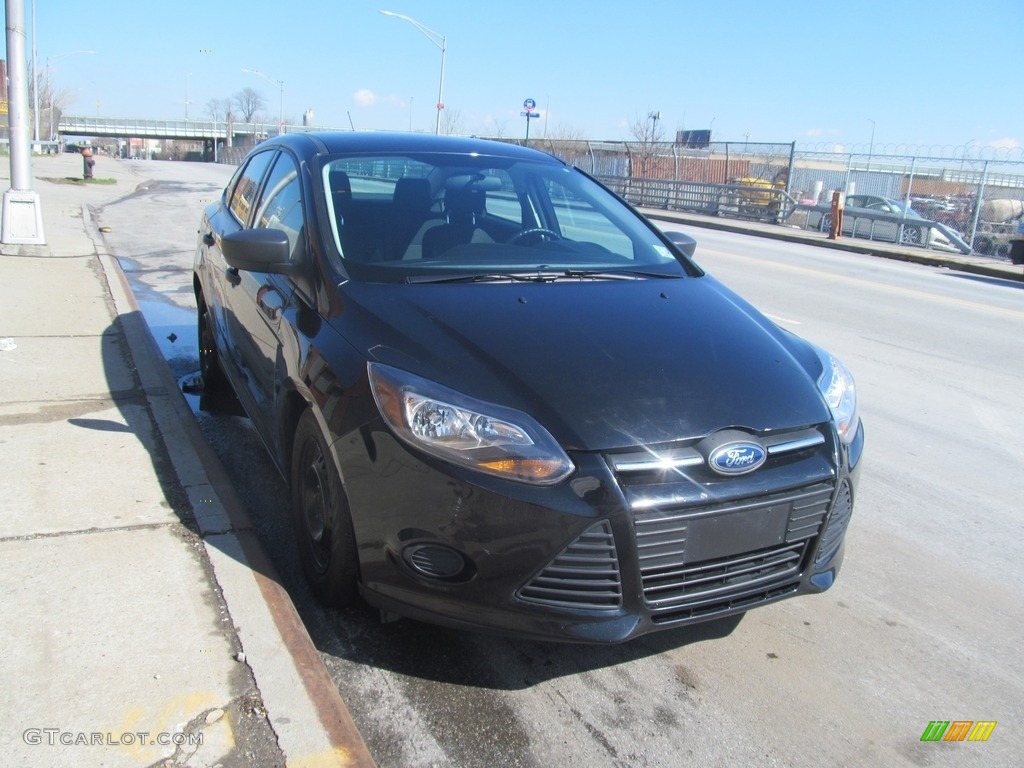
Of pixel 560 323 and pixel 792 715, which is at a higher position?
pixel 560 323

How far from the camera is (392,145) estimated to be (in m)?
4.35

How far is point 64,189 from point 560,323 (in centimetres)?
2454

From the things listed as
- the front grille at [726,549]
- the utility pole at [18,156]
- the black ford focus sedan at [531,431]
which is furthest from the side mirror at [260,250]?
the utility pole at [18,156]

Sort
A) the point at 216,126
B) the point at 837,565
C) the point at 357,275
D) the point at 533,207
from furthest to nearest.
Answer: the point at 216,126 → the point at 533,207 → the point at 357,275 → the point at 837,565

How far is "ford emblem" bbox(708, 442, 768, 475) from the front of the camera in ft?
8.73

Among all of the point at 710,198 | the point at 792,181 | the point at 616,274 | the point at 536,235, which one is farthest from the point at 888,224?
the point at 616,274

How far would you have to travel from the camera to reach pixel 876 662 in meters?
3.18

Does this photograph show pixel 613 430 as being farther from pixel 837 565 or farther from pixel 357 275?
pixel 357 275

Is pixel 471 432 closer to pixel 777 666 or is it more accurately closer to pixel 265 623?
pixel 265 623

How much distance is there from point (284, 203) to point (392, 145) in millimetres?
607

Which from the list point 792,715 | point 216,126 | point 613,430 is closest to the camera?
point 613,430

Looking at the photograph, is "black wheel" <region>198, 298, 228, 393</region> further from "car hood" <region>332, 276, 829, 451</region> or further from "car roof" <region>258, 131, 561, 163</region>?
"car hood" <region>332, 276, 829, 451</region>

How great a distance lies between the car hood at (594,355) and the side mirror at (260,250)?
42 centimetres

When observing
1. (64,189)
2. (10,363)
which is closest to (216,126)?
(64,189)
